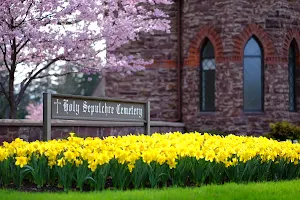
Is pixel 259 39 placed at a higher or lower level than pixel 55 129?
higher

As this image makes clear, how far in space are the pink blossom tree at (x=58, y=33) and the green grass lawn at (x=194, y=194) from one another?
578 cm

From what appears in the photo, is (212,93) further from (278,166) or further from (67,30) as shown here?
(278,166)

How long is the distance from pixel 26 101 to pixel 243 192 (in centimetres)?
4473

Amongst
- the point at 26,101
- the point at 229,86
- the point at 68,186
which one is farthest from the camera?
the point at 26,101

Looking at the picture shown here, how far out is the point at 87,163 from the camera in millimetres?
8164

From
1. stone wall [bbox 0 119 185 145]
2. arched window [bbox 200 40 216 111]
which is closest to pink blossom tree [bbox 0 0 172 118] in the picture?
stone wall [bbox 0 119 185 145]

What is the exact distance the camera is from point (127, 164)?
27.0ft

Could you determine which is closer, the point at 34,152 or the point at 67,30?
the point at 34,152

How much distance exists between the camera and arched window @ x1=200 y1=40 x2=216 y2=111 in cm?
1942

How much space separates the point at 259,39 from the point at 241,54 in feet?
2.33

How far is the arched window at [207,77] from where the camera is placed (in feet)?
63.7

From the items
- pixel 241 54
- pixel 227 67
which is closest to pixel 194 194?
pixel 227 67

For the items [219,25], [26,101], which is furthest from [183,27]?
[26,101]

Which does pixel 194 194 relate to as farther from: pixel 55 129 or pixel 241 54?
pixel 241 54
